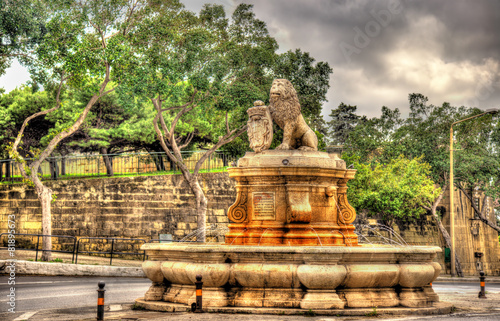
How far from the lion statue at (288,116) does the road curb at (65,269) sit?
1040 centimetres

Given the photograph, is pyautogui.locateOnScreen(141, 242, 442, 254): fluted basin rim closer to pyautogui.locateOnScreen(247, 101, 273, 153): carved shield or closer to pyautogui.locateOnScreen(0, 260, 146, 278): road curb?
pyautogui.locateOnScreen(247, 101, 273, 153): carved shield

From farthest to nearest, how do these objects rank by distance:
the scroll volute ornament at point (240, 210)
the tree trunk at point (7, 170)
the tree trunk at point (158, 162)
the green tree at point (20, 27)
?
the tree trunk at point (158, 162)
the tree trunk at point (7, 170)
the green tree at point (20, 27)
the scroll volute ornament at point (240, 210)

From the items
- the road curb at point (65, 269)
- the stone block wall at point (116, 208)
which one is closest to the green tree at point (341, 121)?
the stone block wall at point (116, 208)

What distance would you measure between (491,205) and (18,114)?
109 ft

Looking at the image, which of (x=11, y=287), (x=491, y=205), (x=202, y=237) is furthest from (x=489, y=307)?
(x=491, y=205)

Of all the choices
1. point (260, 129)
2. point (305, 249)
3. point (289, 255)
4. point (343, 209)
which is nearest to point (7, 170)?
point (260, 129)

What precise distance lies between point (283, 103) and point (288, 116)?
28cm

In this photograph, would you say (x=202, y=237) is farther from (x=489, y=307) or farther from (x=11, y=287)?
(x=489, y=307)

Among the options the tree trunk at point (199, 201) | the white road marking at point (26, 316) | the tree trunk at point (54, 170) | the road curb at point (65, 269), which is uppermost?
the tree trunk at point (54, 170)

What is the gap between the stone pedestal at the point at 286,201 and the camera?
1073 centimetres

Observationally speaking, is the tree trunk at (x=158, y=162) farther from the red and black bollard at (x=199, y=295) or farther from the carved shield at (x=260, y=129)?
the red and black bollard at (x=199, y=295)

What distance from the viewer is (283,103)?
11719 mm

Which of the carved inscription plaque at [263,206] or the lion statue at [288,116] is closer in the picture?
the carved inscription plaque at [263,206]

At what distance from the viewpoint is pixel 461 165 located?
32438 millimetres
